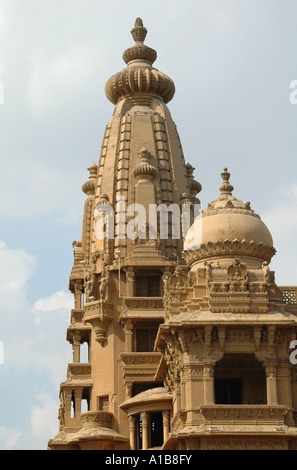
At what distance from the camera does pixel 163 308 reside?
53.8 metres

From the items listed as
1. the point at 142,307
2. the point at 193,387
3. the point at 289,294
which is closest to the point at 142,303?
the point at 142,307

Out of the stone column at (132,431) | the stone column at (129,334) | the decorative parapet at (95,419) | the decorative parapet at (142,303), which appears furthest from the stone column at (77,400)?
the stone column at (132,431)

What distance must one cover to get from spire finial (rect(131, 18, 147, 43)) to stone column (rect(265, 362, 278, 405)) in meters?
30.9

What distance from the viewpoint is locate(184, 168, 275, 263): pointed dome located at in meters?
41.6

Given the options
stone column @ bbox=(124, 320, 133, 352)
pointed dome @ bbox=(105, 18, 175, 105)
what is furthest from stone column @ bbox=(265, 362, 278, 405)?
pointed dome @ bbox=(105, 18, 175, 105)

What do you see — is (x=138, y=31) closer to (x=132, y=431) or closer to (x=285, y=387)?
(x=132, y=431)

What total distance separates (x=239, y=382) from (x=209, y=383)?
3.79 meters

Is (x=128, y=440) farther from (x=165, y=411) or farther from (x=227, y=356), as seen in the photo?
(x=227, y=356)

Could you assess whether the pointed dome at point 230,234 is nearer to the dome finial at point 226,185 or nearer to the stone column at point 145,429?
the dome finial at point 226,185

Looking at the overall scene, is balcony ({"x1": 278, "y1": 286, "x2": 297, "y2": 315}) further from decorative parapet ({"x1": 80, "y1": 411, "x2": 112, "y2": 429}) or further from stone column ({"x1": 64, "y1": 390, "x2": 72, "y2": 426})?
stone column ({"x1": 64, "y1": 390, "x2": 72, "y2": 426})

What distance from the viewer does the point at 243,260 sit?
137 feet

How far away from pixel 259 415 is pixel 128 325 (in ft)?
53.6

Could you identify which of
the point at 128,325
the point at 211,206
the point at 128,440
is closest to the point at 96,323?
the point at 128,325

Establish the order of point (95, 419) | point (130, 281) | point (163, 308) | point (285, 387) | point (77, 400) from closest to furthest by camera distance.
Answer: point (285, 387) < point (95, 419) < point (163, 308) < point (130, 281) < point (77, 400)
